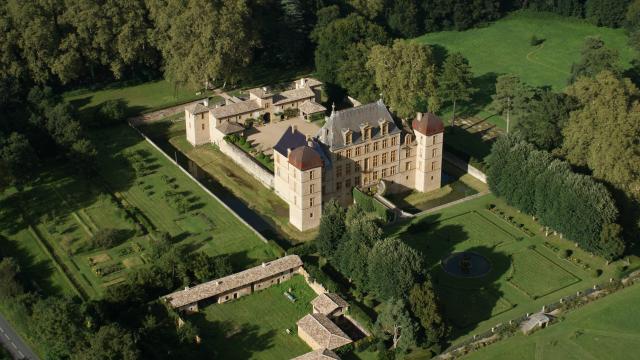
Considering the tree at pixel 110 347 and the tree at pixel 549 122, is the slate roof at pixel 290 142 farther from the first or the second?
the tree at pixel 110 347

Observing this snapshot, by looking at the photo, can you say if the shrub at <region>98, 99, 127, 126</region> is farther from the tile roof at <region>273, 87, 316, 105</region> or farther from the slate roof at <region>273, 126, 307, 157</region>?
the slate roof at <region>273, 126, 307, 157</region>

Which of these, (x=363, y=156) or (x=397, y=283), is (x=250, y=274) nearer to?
(x=397, y=283)

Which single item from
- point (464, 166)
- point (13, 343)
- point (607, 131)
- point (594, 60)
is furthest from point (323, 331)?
point (594, 60)

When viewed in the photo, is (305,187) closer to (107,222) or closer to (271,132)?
(107,222)

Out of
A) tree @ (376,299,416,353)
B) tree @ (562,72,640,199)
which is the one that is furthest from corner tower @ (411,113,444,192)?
tree @ (376,299,416,353)

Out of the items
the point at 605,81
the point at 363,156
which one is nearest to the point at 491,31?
the point at 605,81

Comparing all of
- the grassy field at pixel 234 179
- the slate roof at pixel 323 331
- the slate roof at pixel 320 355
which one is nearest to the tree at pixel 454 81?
the grassy field at pixel 234 179

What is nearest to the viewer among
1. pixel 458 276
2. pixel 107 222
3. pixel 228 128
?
pixel 458 276
